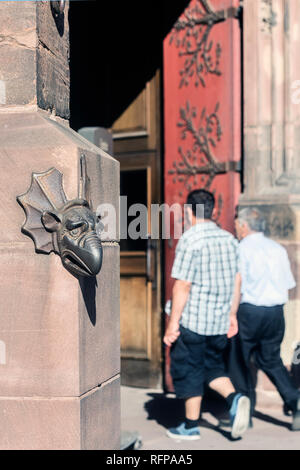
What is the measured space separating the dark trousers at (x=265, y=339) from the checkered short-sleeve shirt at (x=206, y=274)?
1.29 feet

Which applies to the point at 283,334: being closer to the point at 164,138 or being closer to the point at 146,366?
the point at 146,366

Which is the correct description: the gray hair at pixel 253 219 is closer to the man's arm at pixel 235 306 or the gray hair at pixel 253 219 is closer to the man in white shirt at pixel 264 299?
the man in white shirt at pixel 264 299

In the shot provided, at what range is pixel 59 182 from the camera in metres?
2.78

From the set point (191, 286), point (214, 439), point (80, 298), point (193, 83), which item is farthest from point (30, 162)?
point (193, 83)

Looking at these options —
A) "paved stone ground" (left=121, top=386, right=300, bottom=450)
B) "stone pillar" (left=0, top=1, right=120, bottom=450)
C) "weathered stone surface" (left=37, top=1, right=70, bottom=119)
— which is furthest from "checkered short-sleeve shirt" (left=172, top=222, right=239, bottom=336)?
"stone pillar" (left=0, top=1, right=120, bottom=450)

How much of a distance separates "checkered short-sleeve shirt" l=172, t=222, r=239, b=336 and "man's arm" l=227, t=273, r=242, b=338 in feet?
0.53

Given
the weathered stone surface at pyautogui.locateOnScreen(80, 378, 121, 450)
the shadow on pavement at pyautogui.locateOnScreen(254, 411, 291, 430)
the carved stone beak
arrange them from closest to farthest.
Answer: the carved stone beak
the weathered stone surface at pyautogui.locateOnScreen(80, 378, 121, 450)
the shadow on pavement at pyautogui.locateOnScreen(254, 411, 291, 430)

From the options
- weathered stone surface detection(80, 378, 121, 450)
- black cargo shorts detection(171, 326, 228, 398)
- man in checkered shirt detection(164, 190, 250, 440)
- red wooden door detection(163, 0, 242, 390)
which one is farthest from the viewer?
red wooden door detection(163, 0, 242, 390)

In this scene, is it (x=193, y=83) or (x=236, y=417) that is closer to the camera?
(x=236, y=417)

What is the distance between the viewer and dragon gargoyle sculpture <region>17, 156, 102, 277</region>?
275 cm

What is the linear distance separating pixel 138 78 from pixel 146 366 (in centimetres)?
286

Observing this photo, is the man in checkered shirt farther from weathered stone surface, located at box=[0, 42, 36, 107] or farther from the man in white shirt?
weathered stone surface, located at box=[0, 42, 36, 107]

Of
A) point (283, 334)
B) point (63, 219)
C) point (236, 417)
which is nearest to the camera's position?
point (63, 219)
